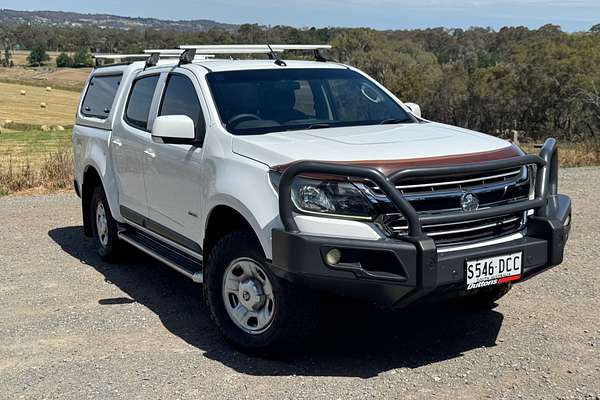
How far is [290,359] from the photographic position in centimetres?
467

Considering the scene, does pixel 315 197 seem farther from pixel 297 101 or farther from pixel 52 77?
pixel 52 77

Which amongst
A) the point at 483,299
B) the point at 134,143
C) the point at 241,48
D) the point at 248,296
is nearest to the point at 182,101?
the point at 134,143

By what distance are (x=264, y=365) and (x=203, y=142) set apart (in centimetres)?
158

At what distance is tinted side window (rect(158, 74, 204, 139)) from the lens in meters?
5.38

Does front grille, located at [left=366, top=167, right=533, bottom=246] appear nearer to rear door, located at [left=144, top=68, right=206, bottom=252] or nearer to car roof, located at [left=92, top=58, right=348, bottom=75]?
rear door, located at [left=144, top=68, right=206, bottom=252]

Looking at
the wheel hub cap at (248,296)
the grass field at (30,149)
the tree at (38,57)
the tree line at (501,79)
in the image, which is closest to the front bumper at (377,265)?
the wheel hub cap at (248,296)

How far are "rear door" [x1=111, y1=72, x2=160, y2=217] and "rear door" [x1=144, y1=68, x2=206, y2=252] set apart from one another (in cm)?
18

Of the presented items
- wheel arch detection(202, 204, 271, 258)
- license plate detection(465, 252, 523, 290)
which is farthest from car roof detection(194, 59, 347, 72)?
license plate detection(465, 252, 523, 290)

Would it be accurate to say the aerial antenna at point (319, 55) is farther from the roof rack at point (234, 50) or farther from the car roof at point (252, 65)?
the car roof at point (252, 65)

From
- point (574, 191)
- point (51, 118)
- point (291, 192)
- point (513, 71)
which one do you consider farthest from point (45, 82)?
point (291, 192)

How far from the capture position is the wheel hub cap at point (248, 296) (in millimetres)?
4555

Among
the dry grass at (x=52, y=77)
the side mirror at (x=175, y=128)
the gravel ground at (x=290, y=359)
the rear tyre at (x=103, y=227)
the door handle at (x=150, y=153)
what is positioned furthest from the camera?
the dry grass at (x=52, y=77)

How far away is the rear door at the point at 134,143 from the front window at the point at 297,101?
0.93 meters

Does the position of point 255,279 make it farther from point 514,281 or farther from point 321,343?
point 514,281
